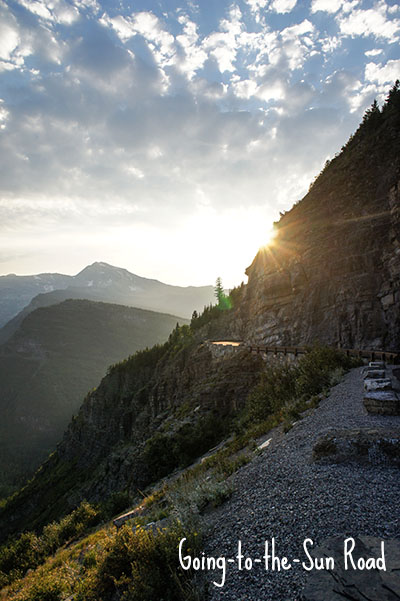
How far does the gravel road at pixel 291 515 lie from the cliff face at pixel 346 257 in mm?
18226

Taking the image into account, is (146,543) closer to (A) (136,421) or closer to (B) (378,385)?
(B) (378,385)

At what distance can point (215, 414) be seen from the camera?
83.9ft

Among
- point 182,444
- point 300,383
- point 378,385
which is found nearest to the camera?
point 378,385

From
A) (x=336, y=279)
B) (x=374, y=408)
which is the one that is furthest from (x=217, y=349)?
(x=374, y=408)

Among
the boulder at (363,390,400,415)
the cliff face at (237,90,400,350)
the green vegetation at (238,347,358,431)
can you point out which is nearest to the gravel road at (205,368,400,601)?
the boulder at (363,390,400,415)

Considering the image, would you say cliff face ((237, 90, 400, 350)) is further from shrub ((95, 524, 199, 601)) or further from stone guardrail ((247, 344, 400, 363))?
shrub ((95, 524, 199, 601))

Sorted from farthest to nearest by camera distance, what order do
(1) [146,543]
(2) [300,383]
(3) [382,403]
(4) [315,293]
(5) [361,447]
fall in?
1. (4) [315,293]
2. (2) [300,383]
3. (3) [382,403]
4. (5) [361,447]
5. (1) [146,543]

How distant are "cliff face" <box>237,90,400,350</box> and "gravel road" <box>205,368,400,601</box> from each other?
18.2 meters

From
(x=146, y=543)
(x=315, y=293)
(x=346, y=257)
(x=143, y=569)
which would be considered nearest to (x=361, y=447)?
(x=146, y=543)

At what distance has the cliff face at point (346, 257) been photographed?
72.7ft

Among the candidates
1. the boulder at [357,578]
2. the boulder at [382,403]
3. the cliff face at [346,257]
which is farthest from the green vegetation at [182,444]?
the boulder at [357,578]

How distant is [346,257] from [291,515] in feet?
82.6

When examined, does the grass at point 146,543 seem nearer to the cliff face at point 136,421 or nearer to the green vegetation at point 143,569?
the green vegetation at point 143,569

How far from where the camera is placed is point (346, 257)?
83.2 feet
